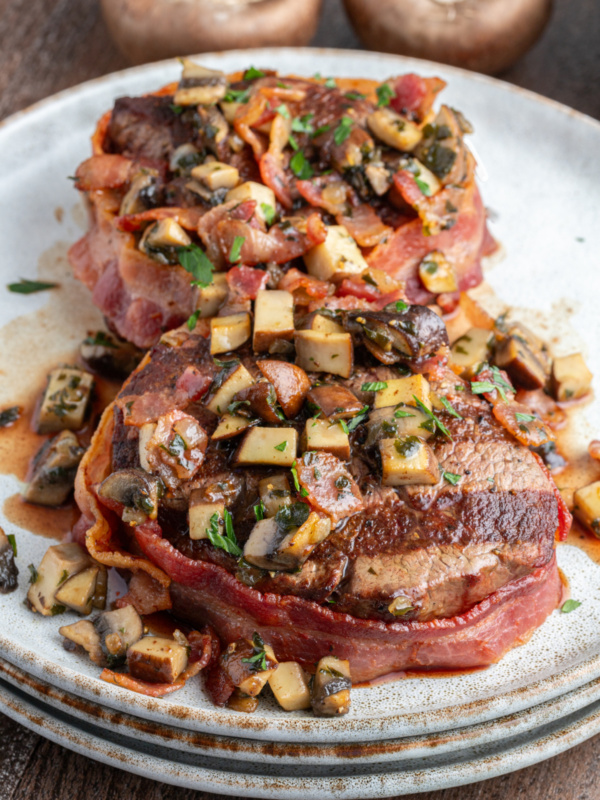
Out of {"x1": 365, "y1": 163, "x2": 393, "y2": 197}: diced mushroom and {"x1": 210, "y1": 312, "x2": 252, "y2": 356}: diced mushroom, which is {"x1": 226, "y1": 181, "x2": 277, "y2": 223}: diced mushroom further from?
{"x1": 210, "y1": 312, "x2": 252, "y2": 356}: diced mushroom

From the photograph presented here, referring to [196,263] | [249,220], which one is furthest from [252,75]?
[196,263]

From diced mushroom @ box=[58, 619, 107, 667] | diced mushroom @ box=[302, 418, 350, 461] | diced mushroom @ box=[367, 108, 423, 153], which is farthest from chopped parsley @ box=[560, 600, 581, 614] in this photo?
diced mushroom @ box=[367, 108, 423, 153]

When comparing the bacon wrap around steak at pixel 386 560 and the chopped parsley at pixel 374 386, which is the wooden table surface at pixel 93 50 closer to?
the chopped parsley at pixel 374 386

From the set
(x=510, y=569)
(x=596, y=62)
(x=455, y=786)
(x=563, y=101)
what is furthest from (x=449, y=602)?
(x=596, y=62)

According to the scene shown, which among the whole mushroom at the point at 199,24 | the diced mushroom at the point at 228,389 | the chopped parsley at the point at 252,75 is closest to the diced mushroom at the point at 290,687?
the diced mushroom at the point at 228,389

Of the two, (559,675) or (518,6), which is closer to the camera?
(559,675)

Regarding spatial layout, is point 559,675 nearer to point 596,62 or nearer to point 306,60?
point 306,60


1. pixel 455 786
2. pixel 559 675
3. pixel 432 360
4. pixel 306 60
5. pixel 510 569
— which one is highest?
pixel 306 60

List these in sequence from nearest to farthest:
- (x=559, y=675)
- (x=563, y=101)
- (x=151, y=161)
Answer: (x=559, y=675)
(x=151, y=161)
(x=563, y=101)
